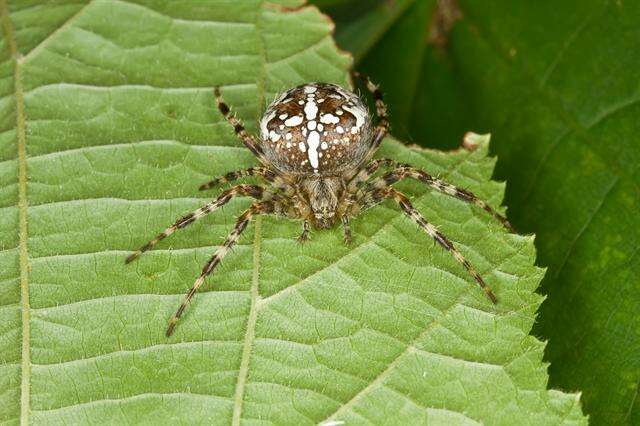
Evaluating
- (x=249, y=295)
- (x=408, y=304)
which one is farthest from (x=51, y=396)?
(x=408, y=304)

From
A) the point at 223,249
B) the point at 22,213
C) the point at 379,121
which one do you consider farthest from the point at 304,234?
the point at 22,213

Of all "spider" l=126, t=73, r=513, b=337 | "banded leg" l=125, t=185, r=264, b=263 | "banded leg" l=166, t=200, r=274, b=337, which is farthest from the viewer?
"spider" l=126, t=73, r=513, b=337

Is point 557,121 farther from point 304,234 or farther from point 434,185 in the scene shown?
point 304,234

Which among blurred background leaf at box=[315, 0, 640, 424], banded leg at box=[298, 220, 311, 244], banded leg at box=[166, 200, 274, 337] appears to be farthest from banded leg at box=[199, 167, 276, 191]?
blurred background leaf at box=[315, 0, 640, 424]

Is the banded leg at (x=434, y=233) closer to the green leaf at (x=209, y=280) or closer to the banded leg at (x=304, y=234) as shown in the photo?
the green leaf at (x=209, y=280)

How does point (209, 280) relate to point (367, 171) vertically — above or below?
A: below

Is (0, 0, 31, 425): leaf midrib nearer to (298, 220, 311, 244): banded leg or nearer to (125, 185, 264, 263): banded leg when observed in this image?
(125, 185, 264, 263): banded leg

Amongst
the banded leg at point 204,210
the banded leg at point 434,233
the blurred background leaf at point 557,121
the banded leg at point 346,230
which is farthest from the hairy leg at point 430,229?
the banded leg at point 204,210
